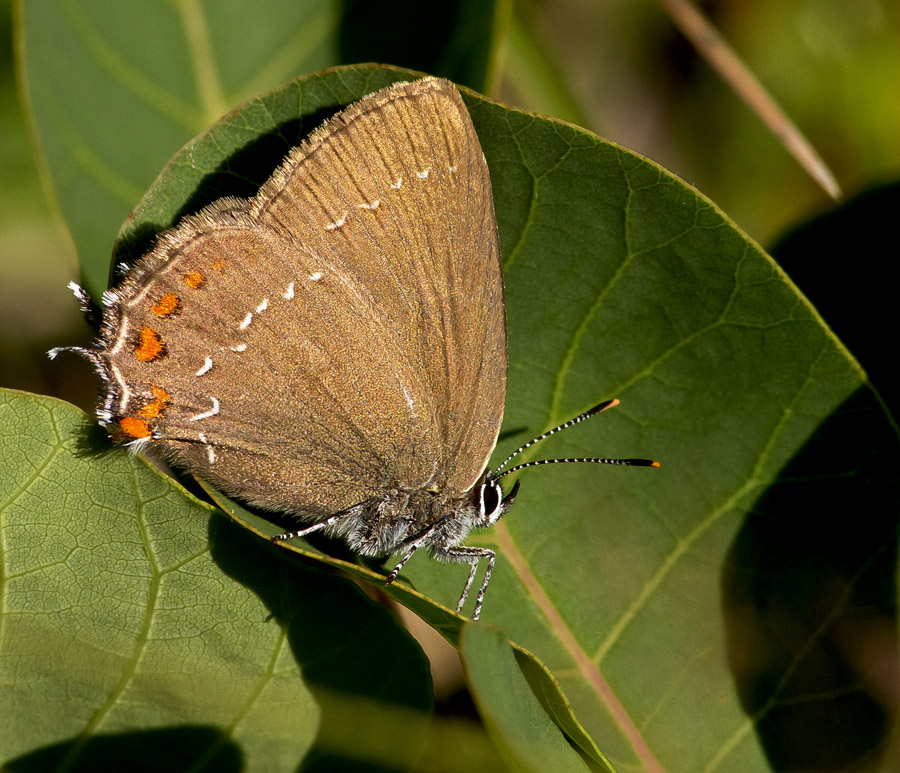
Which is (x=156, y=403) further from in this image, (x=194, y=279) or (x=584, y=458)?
(x=584, y=458)

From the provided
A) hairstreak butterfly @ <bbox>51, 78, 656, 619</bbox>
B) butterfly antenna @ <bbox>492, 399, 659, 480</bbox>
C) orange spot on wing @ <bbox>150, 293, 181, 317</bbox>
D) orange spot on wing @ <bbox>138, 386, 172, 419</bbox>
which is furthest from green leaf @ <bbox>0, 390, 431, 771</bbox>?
butterfly antenna @ <bbox>492, 399, 659, 480</bbox>

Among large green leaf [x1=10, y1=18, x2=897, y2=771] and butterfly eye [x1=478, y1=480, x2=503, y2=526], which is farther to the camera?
butterfly eye [x1=478, y1=480, x2=503, y2=526]

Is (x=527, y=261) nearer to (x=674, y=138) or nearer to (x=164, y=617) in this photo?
(x=164, y=617)

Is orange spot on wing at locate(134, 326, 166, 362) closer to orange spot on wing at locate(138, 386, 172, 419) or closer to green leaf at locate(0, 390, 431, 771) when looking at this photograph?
orange spot on wing at locate(138, 386, 172, 419)

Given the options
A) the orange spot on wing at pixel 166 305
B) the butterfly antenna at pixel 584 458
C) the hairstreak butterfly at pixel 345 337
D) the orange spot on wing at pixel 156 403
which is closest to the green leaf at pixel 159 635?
the hairstreak butterfly at pixel 345 337

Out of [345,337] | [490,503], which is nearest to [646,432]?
[490,503]

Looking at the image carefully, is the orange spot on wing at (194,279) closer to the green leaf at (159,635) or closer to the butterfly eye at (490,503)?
the green leaf at (159,635)
